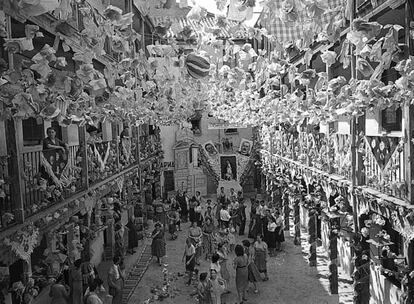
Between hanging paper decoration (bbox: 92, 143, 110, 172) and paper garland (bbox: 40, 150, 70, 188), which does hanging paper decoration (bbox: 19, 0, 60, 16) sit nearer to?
paper garland (bbox: 40, 150, 70, 188)

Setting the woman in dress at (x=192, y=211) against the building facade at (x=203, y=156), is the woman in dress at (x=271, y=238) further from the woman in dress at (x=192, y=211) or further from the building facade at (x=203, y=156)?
the building facade at (x=203, y=156)

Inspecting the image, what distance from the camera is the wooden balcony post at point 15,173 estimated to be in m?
7.74

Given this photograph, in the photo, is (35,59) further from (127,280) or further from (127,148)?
(127,148)

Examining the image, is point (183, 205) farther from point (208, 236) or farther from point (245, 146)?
point (245, 146)

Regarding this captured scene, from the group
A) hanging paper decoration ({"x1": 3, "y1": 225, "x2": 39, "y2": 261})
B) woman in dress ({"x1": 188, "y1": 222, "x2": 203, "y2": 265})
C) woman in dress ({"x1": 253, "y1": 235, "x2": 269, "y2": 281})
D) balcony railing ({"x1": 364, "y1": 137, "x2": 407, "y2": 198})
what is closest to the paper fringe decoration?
hanging paper decoration ({"x1": 3, "y1": 225, "x2": 39, "y2": 261})

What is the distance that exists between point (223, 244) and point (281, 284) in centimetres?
227

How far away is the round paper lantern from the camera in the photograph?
22.5 feet

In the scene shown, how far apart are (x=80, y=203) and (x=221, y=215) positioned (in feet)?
30.5

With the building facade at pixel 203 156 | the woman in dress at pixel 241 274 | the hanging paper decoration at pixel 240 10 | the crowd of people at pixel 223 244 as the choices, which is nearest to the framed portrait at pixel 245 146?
the building facade at pixel 203 156

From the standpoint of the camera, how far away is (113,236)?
59.4 feet

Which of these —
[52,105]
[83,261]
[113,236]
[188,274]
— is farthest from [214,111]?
[52,105]

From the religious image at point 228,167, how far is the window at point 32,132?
19.9 m

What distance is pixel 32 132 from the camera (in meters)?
12.5

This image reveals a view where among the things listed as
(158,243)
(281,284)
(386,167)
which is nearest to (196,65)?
(386,167)
